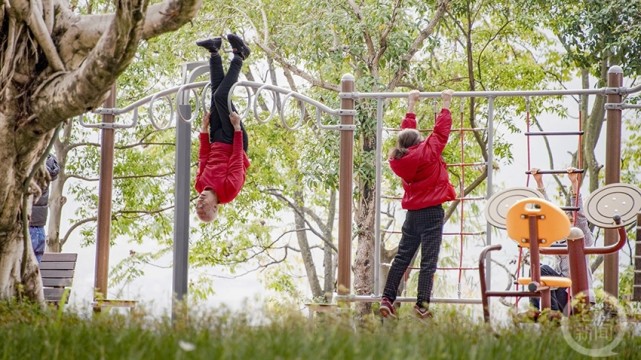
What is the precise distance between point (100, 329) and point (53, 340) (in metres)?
0.28

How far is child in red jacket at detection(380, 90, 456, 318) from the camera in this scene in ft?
23.9

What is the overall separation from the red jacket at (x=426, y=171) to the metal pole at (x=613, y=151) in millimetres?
1411

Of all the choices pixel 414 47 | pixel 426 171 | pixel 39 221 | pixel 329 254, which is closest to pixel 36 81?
pixel 426 171

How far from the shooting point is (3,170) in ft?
18.9

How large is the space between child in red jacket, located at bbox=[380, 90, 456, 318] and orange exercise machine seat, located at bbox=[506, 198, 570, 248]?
1845mm

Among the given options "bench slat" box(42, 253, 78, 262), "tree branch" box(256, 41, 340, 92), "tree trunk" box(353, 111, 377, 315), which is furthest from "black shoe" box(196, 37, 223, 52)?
"tree branch" box(256, 41, 340, 92)

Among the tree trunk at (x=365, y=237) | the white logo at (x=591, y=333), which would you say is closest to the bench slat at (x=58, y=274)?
the white logo at (x=591, y=333)

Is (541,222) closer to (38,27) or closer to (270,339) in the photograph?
(270,339)

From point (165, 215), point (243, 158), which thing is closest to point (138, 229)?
point (165, 215)

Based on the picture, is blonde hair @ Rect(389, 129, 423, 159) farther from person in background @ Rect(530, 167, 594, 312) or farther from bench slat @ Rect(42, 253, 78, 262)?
bench slat @ Rect(42, 253, 78, 262)

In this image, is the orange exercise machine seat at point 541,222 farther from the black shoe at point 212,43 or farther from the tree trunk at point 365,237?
the tree trunk at point 365,237

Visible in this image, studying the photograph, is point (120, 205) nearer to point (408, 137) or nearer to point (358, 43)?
point (358, 43)

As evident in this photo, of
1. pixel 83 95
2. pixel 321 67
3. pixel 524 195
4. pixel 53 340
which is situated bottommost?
pixel 53 340

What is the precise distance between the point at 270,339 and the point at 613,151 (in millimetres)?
5037
